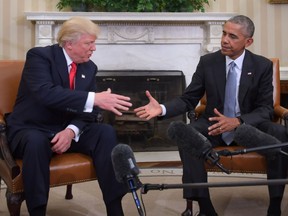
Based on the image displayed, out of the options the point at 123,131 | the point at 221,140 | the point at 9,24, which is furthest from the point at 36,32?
the point at 221,140

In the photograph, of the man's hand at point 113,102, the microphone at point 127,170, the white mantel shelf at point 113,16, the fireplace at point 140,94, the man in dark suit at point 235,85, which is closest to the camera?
the microphone at point 127,170

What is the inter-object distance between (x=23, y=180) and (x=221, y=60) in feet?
4.84

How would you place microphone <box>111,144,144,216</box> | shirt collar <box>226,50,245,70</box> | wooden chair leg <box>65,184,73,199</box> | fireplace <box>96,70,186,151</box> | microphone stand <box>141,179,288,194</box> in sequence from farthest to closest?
fireplace <box>96,70,186,151</box> < wooden chair leg <box>65,184,73,199</box> < shirt collar <box>226,50,245,70</box> < microphone <box>111,144,144,216</box> < microphone stand <box>141,179,288,194</box>

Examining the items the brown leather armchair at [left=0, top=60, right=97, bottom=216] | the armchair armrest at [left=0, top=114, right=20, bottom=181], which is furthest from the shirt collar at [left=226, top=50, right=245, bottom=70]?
the armchair armrest at [left=0, top=114, right=20, bottom=181]

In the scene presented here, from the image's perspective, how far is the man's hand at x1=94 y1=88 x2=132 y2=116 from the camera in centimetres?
204

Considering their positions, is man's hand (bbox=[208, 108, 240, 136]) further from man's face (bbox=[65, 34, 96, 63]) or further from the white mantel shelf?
the white mantel shelf

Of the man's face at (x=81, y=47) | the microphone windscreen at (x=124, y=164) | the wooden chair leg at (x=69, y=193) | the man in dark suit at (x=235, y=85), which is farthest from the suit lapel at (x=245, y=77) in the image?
the microphone windscreen at (x=124, y=164)

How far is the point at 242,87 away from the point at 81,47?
3.42ft

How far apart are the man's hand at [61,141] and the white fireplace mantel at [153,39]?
252 cm

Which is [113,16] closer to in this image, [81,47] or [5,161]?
[81,47]

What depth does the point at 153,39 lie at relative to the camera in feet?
15.6

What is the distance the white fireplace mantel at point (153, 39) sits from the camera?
4.59 m

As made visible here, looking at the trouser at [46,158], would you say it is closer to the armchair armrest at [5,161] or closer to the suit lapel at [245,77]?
the armchair armrest at [5,161]

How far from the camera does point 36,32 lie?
182 inches
